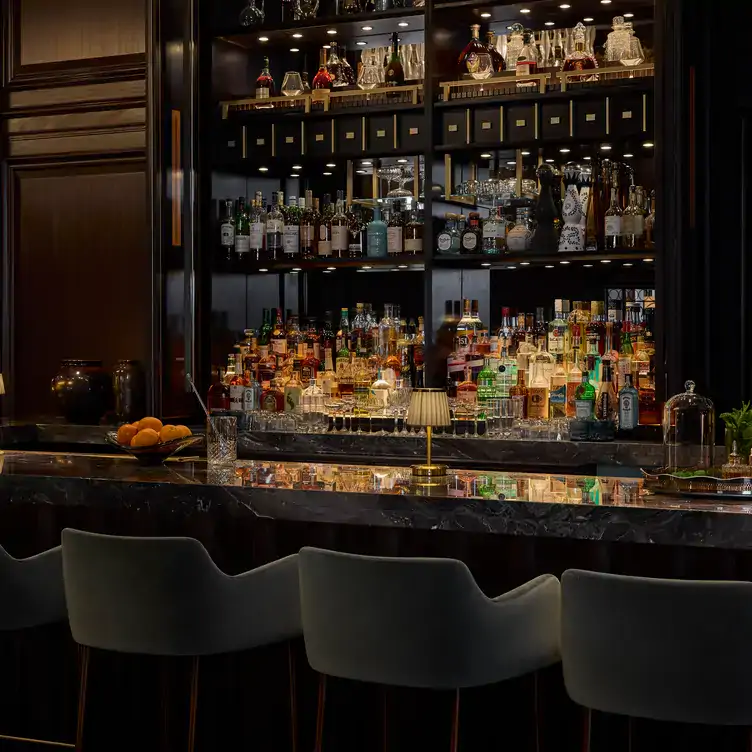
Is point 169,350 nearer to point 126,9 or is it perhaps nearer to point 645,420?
point 126,9

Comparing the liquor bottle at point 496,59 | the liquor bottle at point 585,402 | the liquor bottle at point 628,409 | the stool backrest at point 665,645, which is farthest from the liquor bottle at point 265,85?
the stool backrest at point 665,645

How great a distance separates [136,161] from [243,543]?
2962 millimetres

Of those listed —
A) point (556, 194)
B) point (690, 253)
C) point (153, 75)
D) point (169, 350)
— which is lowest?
point (169, 350)

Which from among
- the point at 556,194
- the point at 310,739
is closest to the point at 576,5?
the point at 556,194

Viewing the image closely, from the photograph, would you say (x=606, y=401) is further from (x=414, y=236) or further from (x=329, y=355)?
(x=329, y=355)

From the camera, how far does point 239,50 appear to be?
19.0ft

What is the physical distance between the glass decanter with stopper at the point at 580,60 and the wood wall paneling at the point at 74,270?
2.06 metres

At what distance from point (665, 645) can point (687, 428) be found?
56.1 inches

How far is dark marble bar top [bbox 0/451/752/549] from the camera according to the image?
246 centimetres

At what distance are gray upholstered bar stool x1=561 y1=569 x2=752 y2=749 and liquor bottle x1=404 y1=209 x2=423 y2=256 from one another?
327 cm

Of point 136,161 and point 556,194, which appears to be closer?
point 556,194

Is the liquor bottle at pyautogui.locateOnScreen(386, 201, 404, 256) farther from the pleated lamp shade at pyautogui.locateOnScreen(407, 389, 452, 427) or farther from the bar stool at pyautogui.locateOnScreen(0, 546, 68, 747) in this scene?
the bar stool at pyautogui.locateOnScreen(0, 546, 68, 747)

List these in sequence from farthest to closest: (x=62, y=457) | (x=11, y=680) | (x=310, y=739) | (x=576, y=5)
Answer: (x=576, y=5) → (x=62, y=457) → (x=11, y=680) → (x=310, y=739)

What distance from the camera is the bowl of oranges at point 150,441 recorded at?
333 centimetres
